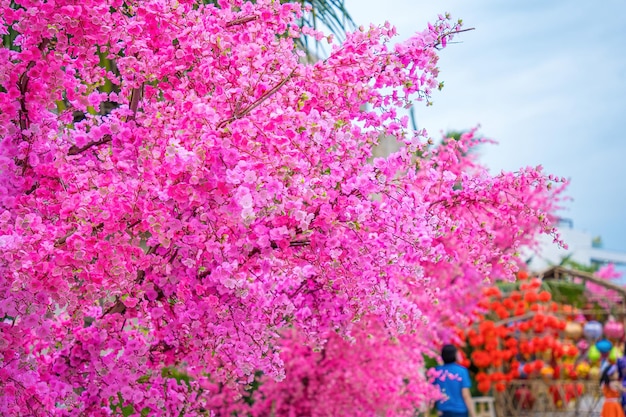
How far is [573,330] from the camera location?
12367 millimetres

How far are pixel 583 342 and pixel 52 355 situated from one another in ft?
35.0

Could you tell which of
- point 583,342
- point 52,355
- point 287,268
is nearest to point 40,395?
point 52,355

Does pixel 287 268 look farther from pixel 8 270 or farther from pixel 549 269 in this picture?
pixel 549 269

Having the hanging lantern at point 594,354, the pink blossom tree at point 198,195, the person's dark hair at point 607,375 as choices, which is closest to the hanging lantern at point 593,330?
the hanging lantern at point 594,354

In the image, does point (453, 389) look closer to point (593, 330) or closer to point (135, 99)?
point (593, 330)

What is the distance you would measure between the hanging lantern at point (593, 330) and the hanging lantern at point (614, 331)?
10 centimetres

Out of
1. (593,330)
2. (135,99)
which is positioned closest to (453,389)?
(593,330)

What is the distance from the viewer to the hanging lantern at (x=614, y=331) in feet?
38.5

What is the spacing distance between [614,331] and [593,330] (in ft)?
1.03

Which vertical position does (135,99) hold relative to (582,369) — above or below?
above

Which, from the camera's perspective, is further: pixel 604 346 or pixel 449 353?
pixel 604 346

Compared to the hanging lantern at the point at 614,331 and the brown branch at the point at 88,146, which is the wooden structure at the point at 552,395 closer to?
the hanging lantern at the point at 614,331

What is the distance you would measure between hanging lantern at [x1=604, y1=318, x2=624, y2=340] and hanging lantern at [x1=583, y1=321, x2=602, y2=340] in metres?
0.10

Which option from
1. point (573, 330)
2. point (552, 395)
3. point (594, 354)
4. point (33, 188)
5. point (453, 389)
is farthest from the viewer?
point (552, 395)
